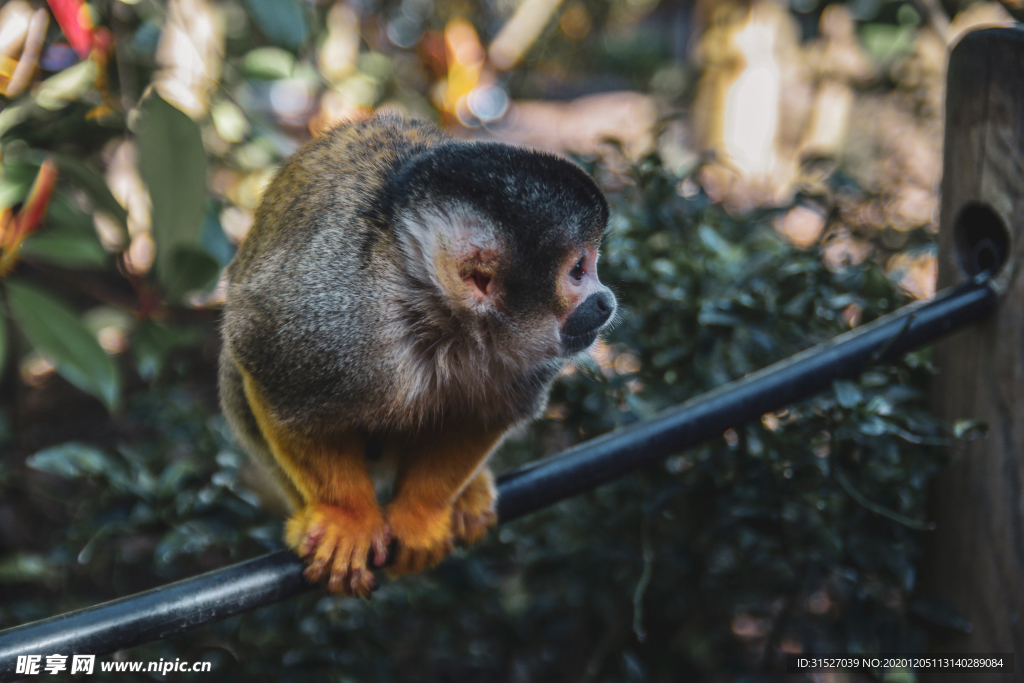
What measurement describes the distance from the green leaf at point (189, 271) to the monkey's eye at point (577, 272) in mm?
1064

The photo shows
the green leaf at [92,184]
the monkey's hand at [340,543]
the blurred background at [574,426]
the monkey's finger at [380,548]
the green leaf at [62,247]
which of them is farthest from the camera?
the green leaf at [92,184]

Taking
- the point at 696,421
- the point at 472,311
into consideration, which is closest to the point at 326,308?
the point at 472,311

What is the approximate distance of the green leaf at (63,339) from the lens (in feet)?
5.04

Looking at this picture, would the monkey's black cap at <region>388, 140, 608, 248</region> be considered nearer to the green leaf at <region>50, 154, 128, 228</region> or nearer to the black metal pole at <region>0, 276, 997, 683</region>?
the black metal pole at <region>0, 276, 997, 683</region>

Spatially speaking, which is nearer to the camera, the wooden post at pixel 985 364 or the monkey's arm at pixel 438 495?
the wooden post at pixel 985 364

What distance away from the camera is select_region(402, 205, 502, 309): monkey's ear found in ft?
4.10

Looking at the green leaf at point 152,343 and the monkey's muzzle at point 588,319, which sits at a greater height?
the monkey's muzzle at point 588,319

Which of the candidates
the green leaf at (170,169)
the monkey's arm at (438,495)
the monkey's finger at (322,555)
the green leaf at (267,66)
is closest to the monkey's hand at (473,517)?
the monkey's arm at (438,495)

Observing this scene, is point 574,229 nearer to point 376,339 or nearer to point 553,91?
point 376,339

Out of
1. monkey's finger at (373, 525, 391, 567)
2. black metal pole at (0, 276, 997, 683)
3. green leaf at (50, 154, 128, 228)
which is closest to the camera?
black metal pole at (0, 276, 997, 683)

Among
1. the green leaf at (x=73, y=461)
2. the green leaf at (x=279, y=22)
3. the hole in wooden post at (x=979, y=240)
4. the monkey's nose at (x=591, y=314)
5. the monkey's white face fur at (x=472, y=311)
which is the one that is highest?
the hole in wooden post at (x=979, y=240)

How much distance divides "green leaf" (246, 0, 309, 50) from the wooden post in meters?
1.46

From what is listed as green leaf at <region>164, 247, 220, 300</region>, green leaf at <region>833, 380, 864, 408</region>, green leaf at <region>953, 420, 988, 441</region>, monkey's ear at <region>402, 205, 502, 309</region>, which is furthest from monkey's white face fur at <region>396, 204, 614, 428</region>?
green leaf at <region>164, 247, 220, 300</region>

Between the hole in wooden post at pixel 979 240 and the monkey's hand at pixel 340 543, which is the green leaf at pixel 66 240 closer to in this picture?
the monkey's hand at pixel 340 543
